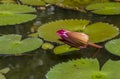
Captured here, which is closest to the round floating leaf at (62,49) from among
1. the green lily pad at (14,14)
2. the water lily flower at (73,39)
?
the water lily flower at (73,39)

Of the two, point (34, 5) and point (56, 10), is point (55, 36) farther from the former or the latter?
point (34, 5)

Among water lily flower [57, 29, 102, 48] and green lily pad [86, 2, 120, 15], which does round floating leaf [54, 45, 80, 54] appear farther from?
green lily pad [86, 2, 120, 15]

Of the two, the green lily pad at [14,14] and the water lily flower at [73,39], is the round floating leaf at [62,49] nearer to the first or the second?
the water lily flower at [73,39]

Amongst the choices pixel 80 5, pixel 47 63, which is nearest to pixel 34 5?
pixel 80 5

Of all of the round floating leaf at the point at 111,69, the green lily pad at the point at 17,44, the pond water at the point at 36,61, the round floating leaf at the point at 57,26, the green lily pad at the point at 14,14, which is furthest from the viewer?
the green lily pad at the point at 14,14

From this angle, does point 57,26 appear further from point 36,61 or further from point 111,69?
point 111,69

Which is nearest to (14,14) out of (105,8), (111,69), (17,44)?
(17,44)
